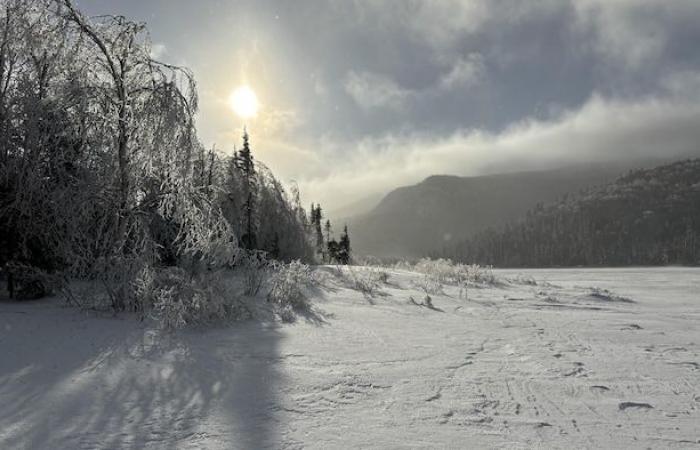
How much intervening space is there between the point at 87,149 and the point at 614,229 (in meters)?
160

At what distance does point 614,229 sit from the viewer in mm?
137000

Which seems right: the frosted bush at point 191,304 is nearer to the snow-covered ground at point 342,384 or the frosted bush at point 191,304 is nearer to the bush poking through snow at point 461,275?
the snow-covered ground at point 342,384

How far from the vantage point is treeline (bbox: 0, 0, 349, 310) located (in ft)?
20.1

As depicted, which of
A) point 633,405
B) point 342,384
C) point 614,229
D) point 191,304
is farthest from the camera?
point 614,229

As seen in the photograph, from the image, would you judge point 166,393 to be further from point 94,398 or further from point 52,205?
point 52,205

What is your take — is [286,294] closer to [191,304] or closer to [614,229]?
[191,304]

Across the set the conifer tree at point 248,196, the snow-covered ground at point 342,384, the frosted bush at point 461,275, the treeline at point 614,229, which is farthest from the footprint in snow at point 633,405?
the treeline at point 614,229

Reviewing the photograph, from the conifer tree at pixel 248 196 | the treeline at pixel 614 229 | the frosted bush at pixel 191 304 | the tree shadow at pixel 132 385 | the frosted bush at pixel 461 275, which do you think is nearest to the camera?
the tree shadow at pixel 132 385

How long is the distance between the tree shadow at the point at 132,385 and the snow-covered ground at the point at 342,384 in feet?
0.05

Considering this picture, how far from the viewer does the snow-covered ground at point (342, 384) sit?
7.97 feet

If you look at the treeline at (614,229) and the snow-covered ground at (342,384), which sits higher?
the treeline at (614,229)

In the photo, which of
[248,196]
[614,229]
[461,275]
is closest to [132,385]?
[461,275]

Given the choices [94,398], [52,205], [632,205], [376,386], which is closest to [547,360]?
[376,386]

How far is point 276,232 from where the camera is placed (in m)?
26.2
